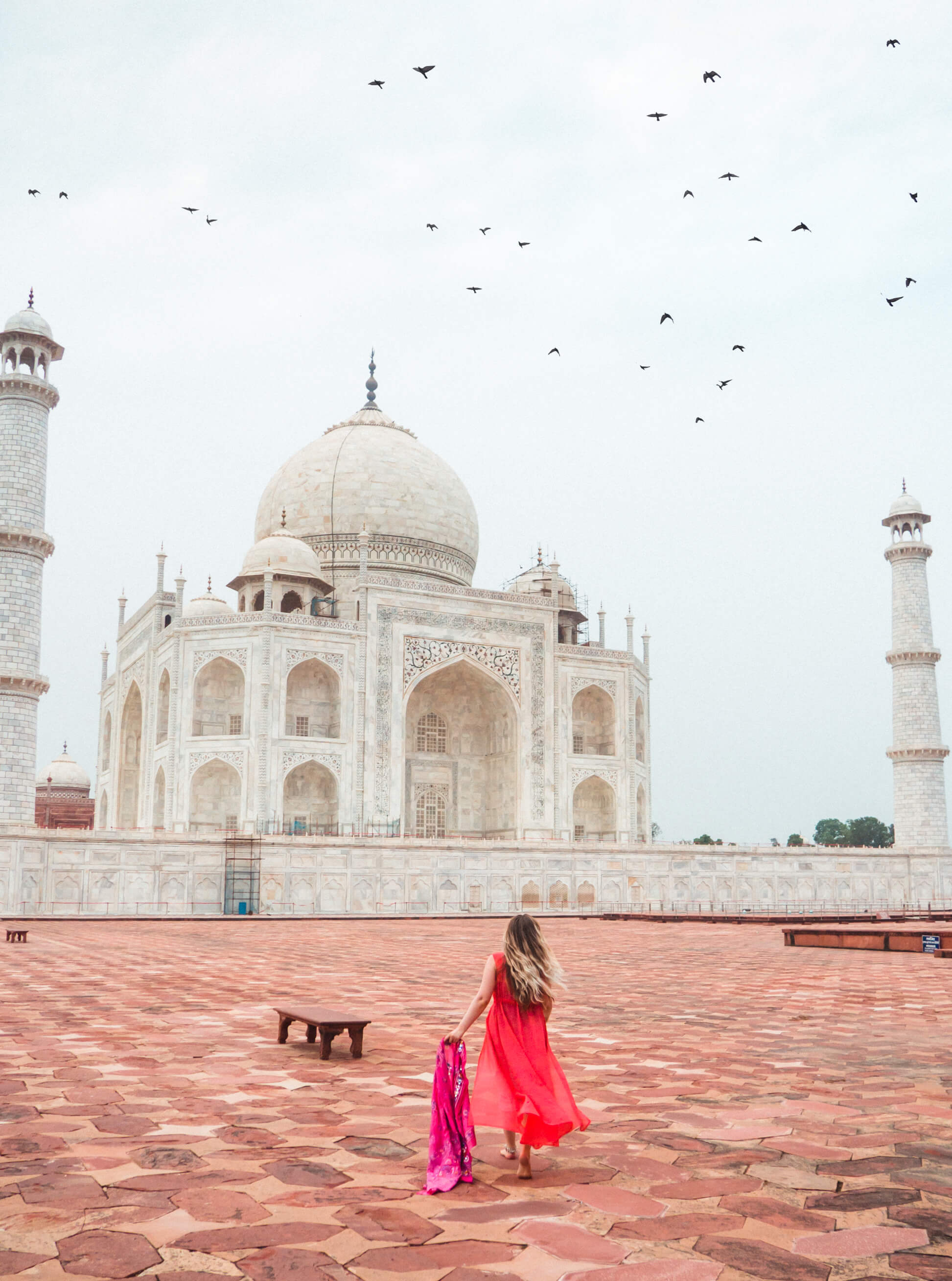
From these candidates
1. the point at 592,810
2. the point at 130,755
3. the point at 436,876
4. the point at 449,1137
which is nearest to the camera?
the point at 449,1137

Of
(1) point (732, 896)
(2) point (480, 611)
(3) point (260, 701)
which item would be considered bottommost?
(1) point (732, 896)

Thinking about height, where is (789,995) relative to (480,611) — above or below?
below

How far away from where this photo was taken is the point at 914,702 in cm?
3328

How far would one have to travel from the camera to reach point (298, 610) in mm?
32750

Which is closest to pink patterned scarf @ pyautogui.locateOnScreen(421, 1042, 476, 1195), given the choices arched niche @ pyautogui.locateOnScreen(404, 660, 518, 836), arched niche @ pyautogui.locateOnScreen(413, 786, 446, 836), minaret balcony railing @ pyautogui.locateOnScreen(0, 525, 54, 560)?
minaret balcony railing @ pyautogui.locateOnScreen(0, 525, 54, 560)

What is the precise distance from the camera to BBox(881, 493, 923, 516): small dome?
34562mm

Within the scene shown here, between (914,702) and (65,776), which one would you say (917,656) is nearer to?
(914,702)

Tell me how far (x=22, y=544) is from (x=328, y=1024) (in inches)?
763

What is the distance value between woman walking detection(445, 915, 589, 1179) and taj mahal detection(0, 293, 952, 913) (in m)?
19.4

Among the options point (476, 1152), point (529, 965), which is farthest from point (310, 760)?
point (529, 965)

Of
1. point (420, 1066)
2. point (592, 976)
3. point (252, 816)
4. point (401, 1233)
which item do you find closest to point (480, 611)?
point (252, 816)

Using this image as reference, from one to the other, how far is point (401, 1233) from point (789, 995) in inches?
248

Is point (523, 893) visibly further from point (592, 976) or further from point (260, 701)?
point (592, 976)

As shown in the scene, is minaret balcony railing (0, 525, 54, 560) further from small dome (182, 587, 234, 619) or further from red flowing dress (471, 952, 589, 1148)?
red flowing dress (471, 952, 589, 1148)
